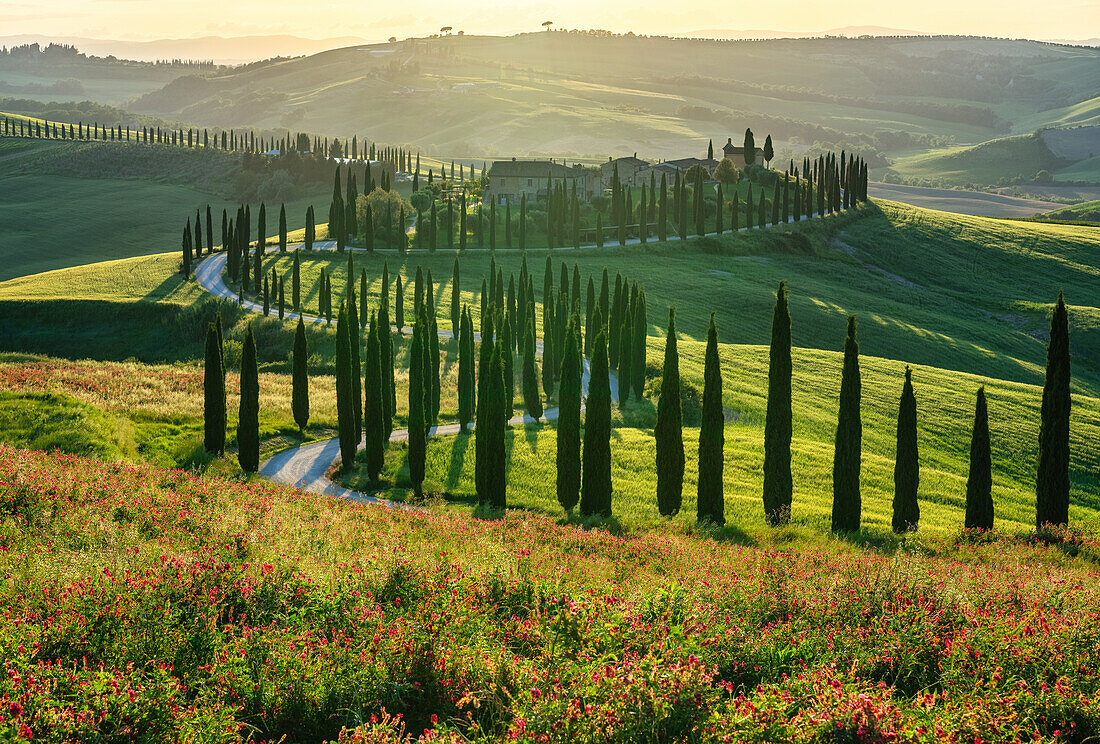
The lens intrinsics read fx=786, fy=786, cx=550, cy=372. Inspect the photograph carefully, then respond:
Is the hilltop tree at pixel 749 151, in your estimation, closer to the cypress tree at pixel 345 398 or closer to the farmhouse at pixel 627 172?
the farmhouse at pixel 627 172

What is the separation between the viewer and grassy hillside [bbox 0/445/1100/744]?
13031mm

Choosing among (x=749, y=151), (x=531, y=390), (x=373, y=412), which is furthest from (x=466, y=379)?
(x=749, y=151)

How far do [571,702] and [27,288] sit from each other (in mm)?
97679

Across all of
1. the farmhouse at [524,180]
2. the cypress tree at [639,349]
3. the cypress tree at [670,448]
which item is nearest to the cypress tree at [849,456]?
the cypress tree at [670,448]

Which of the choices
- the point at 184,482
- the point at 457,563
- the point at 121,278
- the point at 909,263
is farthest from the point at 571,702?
the point at 909,263

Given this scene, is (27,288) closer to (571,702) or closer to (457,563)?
(457,563)

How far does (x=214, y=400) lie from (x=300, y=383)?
23.6 feet

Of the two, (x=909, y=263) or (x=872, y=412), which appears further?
(x=909, y=263)

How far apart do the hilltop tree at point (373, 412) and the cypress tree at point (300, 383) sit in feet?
19.9

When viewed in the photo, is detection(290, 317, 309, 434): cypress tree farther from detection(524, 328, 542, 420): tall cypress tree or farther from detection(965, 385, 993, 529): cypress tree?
detection(965, 385, 993, 529): cypress tree

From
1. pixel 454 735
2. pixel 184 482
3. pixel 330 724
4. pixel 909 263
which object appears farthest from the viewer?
pixel 909 263

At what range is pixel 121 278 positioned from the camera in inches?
3674

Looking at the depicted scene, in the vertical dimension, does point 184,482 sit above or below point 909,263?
below

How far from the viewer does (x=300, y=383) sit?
159 feet
